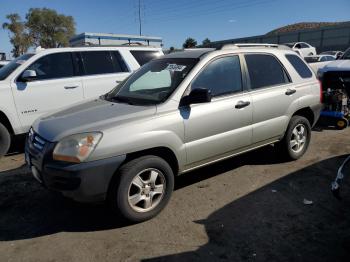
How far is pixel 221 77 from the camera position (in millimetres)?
4488

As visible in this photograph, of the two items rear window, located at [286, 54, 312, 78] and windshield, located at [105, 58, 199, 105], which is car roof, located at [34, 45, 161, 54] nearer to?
windshield, located at [105, 58, 199, 105]

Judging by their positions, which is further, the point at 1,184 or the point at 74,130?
the point at 1,184

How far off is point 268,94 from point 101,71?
380cm

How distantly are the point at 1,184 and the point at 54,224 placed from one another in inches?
66.5

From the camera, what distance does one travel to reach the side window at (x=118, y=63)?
7.57 meters

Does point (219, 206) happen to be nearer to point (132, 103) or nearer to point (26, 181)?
point (132, 103)

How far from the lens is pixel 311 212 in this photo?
12.9ft

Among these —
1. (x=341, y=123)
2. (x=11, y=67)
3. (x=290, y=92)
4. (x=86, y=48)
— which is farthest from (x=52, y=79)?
(x=341, y=123)

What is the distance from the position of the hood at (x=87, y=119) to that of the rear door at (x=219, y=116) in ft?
1.94

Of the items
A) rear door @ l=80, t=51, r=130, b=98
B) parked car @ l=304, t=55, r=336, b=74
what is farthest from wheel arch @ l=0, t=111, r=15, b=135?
parked car @ l=304, t=55, r=336, b=74

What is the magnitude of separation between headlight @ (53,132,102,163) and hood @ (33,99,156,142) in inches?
2.7

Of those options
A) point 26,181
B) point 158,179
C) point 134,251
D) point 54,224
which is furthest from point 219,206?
point 26,181

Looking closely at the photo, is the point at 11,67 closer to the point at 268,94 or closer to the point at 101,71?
the point at 101,71

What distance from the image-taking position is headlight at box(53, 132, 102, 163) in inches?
132
